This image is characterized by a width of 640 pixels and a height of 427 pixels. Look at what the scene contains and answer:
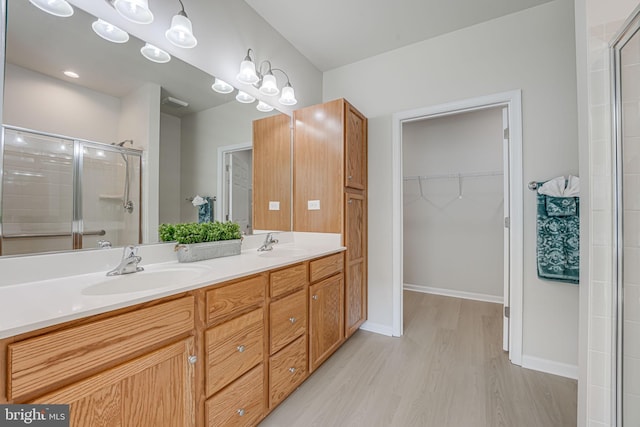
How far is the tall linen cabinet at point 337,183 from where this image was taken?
221 cm

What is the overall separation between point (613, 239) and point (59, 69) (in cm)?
249

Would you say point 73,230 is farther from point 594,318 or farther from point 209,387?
point 594,318

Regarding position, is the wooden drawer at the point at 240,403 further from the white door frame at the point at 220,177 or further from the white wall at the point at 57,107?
the white wall at the point at 57,107

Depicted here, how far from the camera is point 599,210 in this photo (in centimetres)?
114

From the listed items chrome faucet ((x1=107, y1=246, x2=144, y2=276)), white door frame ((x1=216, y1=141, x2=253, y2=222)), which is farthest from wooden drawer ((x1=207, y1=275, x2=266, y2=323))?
white door frame ((x1=216, y1=141, x2=253, y2=222))

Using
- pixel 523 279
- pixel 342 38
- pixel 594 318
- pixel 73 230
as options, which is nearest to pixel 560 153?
pixel 523 279

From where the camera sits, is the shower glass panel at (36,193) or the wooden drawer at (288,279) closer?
the shower glass panel at (36,193)

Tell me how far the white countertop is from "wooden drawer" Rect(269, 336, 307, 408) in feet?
1.70

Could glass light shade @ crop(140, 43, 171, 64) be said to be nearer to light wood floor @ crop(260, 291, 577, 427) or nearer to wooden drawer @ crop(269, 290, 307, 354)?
wooden drawer @ crop(269, 290, 307, 354)

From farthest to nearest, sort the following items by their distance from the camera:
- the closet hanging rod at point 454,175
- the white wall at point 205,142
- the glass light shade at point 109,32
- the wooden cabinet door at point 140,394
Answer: the closet hanging rod at point 454,175
the white wall at point 205,142
the glass light shade at point 109,32
the wooden cabinet door at point 140,394

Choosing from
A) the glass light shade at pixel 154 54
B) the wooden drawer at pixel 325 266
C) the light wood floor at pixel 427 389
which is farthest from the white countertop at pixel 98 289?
the glass light shade at pixel 154 54

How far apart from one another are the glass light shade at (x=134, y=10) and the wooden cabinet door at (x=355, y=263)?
1.64m

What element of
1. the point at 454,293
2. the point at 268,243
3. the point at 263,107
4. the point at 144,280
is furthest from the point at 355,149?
the point at 454,293

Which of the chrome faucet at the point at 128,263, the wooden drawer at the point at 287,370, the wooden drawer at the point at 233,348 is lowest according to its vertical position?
the wooden drawer at the point at 287,370
